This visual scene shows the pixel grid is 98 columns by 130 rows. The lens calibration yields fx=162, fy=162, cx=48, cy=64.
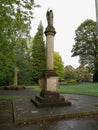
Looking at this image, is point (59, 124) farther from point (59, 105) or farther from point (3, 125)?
point (59, 105)

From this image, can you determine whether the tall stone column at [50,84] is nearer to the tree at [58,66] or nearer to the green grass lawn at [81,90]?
the green grass lawn at [81,90]

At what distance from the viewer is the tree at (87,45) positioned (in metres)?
39.6

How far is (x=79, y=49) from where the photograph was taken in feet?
135

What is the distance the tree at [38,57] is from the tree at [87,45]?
27.7 ft

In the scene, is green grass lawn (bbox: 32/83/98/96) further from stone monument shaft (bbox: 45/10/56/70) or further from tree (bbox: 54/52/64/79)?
tree (bbox: 54/52/64/79)

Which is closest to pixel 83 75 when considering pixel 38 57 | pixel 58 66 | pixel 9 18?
pixel 58 66

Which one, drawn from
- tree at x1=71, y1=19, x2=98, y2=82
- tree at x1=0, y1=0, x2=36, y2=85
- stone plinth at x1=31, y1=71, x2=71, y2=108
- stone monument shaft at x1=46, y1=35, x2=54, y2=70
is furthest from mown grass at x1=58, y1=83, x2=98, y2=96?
tree at x1=71, y1=19, x2=98, y2=82

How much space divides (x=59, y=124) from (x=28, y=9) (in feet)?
23.1

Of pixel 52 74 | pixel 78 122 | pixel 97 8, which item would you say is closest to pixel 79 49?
pixel 52 74

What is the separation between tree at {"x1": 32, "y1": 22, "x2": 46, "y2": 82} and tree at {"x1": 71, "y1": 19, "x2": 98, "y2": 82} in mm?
8433

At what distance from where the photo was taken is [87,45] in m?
40.4

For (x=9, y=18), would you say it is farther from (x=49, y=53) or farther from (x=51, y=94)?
(x=51, y=94)

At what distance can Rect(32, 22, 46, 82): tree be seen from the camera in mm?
41000

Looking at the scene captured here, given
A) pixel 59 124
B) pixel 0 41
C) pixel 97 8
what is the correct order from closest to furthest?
pixel 97 8 → pixel 59 124 → pixel 0 41
